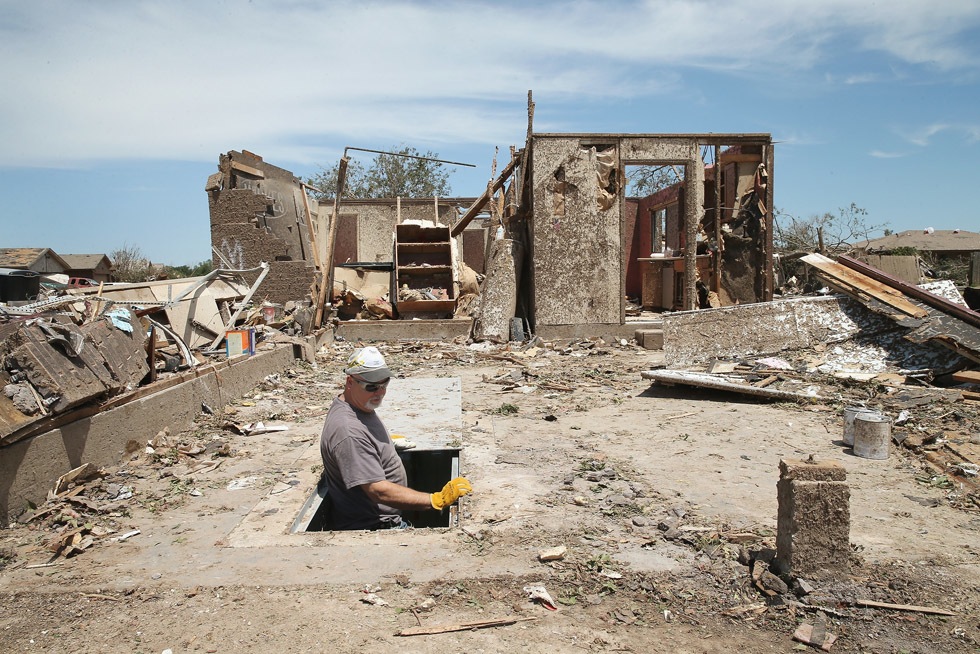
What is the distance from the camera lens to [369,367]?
3719 mm

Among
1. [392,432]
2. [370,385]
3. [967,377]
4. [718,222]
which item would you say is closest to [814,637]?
[370,385]

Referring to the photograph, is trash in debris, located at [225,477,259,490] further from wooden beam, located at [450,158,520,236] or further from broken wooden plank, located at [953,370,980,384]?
wooden beam, located at [450,158,520,236]

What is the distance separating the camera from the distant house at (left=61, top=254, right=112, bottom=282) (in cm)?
3444

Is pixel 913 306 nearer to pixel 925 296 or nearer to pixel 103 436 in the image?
pixel 925 296

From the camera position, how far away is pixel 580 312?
500 inches

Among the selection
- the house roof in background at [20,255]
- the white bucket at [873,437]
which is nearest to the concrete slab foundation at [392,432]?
the white bucket at [873,437]

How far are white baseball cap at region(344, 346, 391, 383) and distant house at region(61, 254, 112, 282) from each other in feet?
113

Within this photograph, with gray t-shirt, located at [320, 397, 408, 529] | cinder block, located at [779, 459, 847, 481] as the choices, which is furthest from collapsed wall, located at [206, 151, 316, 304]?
cinder block, located at [779, 459, 847, 481]

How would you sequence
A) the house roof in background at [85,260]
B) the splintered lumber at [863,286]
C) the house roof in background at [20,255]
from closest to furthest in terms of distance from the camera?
the splintered lumber at [863,286] → the house roof in background at [20,255] → the house roof in background at [85,260]

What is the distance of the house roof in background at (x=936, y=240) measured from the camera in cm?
3284

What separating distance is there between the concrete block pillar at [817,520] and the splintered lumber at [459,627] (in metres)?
1.32

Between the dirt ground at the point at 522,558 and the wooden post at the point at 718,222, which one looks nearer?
the dirt ground at the point at 522,558

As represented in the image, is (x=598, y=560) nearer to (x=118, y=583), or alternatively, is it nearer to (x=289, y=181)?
(x=118, y=583)

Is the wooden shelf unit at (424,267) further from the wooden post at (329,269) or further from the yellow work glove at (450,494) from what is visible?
the yellow work glove at (450,494)
